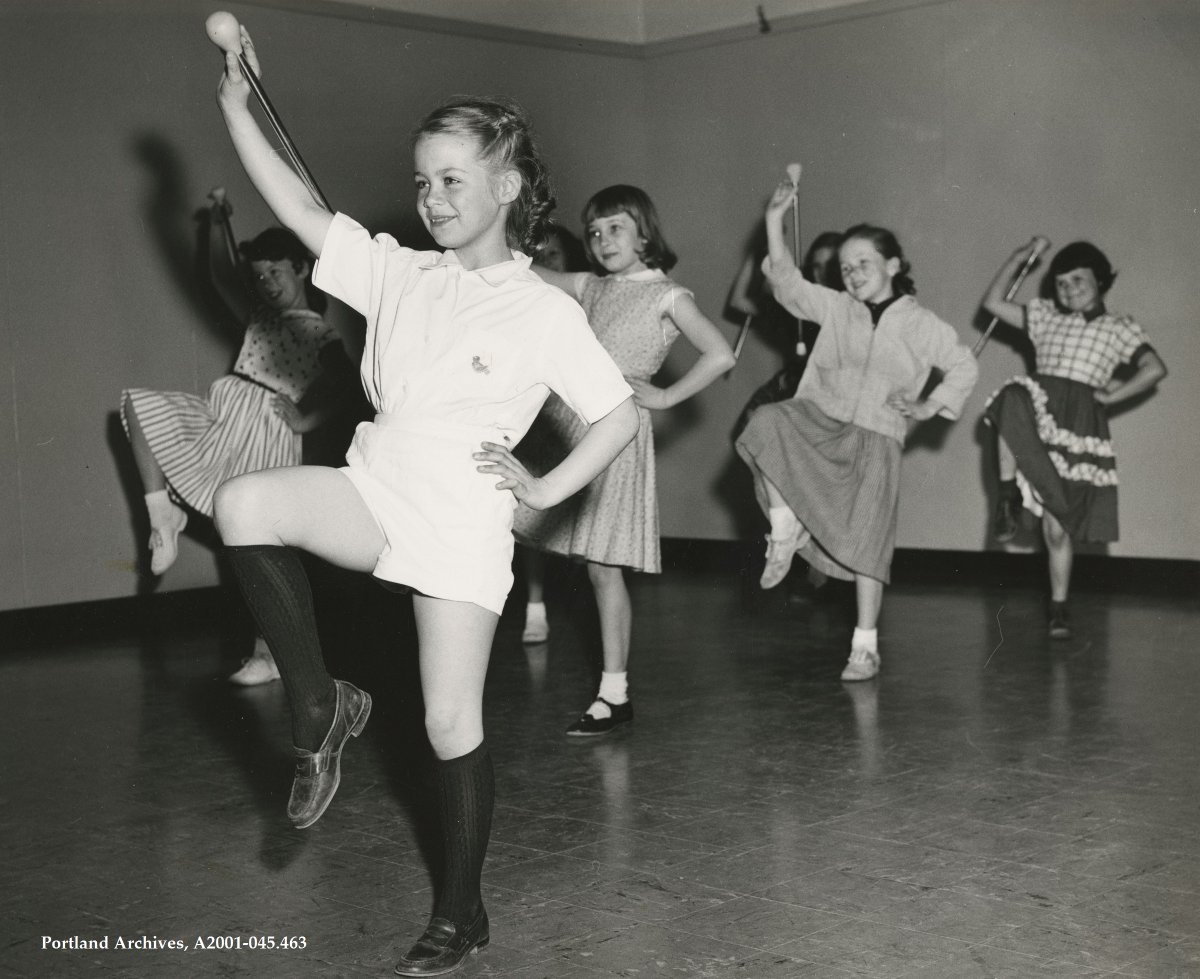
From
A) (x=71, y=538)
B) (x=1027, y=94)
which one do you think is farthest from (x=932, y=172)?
(x=71, y=538)

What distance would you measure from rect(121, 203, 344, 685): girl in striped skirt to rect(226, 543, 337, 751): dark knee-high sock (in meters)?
2.51

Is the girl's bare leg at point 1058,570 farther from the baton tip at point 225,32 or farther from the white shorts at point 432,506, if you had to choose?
the baton tip at point 225,32

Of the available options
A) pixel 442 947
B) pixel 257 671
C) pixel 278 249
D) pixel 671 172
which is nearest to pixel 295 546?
pixel 442 947

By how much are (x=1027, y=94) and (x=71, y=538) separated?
4306 mm

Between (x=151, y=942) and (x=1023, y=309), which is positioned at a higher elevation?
(x=1023, y=309)

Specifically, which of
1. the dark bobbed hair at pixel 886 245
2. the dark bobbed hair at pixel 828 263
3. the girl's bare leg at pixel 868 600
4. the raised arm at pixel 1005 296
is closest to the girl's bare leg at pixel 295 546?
the girl's bare leg at pixel 868 600

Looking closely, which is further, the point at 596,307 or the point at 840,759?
the point at 596,307

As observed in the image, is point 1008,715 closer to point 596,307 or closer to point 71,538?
point 596,307

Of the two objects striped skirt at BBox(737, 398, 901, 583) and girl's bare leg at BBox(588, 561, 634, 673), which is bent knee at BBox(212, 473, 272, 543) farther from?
striped skirt at BBox(737, 398, 901, 583)

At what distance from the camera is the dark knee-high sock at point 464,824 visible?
2.37m

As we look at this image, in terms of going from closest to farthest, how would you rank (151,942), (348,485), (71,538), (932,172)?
(348,485) < (151,942) < (71,538) < (932,172)

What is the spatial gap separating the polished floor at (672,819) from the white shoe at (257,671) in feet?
0.20

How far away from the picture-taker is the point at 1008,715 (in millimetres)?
4066

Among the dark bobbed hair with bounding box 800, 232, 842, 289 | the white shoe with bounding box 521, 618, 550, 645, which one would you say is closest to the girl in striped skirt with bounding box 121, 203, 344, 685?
the white shoe with bounding box 521, 618, 550, 645
